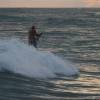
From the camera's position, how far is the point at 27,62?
20062 mm

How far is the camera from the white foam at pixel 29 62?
63.9 ft

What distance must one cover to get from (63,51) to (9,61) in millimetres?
12818

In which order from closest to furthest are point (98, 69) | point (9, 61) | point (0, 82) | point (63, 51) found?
point (0, 82) → point (9, 61) → point (98, 69) → point (63, 51)

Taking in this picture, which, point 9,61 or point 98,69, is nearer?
point 9,61

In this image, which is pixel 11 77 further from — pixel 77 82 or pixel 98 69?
pixel 98 69

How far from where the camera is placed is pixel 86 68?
22859mm

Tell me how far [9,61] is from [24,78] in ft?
4.28

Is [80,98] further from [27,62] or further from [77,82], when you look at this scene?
[27,62]

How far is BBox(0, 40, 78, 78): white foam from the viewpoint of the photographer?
19.5 meters

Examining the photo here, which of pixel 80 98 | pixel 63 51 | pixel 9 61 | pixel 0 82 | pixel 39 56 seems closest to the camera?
pixel 80 98

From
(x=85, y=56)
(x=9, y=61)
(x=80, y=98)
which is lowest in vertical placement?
(x=80, y=98)

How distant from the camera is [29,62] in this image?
20141 mm

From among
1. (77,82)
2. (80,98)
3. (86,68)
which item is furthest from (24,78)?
(86,68)

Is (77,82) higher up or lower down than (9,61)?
lower down
